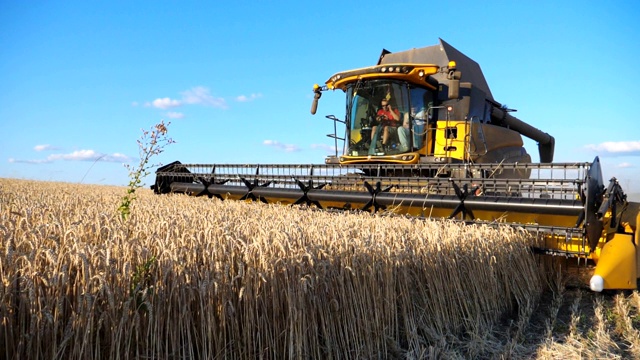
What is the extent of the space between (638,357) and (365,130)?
4945 millimetres

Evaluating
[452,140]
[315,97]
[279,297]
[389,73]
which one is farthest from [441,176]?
[279,297]

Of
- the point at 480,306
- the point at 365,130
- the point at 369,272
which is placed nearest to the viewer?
the point at 369,272

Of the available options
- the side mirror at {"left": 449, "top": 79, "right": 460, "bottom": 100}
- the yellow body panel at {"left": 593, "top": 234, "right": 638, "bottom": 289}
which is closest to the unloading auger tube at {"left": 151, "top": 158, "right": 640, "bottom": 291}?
the yellow body panel at {"left": 593, "top": 234, "right": 638, "bottom": 289}

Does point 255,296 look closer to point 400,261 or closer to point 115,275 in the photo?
point 115,275

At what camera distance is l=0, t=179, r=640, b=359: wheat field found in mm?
1608

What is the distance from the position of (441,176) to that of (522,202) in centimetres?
217

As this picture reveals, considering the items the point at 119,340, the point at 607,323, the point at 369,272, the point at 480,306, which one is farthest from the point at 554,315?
the point at 119,340

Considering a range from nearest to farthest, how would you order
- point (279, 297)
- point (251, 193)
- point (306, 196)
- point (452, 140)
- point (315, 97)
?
point (279, 297)
point (306, 196)
point (251, 193)
point (452, 140)
point (315, 97)

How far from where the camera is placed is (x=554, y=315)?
3648 mm

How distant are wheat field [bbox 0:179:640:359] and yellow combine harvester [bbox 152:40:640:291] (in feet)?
1.73

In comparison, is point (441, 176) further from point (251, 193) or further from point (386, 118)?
point (251, 193)

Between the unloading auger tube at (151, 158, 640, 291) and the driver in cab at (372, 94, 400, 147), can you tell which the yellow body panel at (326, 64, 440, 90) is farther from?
the unloading auger tube at (151, 158, 640, 291)

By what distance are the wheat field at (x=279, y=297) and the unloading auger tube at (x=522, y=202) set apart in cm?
40

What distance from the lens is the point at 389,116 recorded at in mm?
7012
